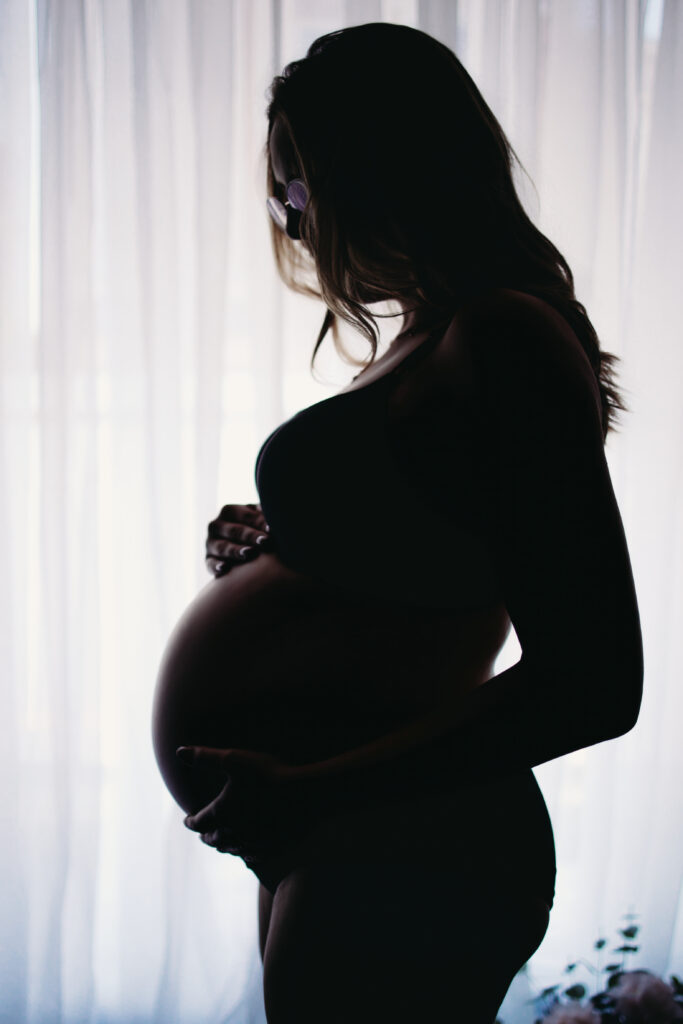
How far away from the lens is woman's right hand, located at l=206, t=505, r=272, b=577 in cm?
72

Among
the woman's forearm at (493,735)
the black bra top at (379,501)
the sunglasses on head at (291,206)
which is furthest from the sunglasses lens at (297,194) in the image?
the woman's forearm at (493,735)

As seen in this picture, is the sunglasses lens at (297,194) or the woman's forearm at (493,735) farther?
the sunglasses lens at (297,194)

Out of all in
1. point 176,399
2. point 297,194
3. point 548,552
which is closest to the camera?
point 548,552

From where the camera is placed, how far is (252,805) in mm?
566

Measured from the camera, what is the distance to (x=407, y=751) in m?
0.52

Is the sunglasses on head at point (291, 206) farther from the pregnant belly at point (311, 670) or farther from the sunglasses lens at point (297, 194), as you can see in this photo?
the pregnant belly at point (311, 670)

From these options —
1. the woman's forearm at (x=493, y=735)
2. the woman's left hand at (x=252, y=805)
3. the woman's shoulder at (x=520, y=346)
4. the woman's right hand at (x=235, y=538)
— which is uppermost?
the woman's shoulder at (x=520, y=346)

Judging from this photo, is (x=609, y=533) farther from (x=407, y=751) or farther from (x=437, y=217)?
(x=437, y=217)

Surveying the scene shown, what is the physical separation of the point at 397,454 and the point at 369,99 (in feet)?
1.12

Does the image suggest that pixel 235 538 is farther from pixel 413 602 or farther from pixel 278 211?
pixel 278 211

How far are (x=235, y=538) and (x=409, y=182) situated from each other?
406mm

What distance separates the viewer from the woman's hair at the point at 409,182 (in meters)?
0.62

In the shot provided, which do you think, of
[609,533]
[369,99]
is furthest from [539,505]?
[369,99]

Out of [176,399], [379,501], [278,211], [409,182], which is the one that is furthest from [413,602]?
[176,399]
